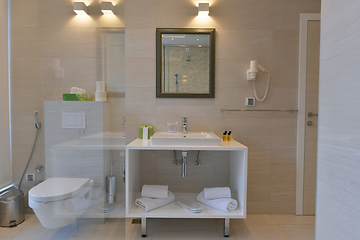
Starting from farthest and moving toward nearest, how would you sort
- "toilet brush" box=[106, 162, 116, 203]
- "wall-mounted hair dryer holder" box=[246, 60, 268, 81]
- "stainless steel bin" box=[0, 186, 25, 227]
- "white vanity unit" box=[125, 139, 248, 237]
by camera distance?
"wall-mounted hair dryer holder" box=[246, 60, 268, 81] < "white vanity unit" box=[125, 139, 248, 237] < "toilet brush" box=[106, 162, 116, 203] < "stainless steel bin" box=[0, 186, 25, 227]

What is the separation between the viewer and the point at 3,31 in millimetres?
741

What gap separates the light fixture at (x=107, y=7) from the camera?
103 cm

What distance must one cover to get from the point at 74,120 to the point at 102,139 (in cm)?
22

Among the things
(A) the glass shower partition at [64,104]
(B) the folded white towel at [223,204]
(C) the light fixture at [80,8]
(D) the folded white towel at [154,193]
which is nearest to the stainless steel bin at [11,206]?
(A) the glass shower partition at [64,104]

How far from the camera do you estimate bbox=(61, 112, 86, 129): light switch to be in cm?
87

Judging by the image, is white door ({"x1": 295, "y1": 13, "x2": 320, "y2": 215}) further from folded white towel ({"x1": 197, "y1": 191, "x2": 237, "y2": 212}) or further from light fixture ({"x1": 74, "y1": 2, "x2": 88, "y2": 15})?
light fixture ({"x1": 74, "y1": 2, "x2": 88, "y2": 15})

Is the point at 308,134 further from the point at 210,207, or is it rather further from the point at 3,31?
the point at 3,31

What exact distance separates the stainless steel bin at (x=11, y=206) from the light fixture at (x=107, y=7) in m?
0.79

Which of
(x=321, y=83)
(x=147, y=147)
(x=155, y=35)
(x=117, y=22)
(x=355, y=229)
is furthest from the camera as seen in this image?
(x=155, y=35)

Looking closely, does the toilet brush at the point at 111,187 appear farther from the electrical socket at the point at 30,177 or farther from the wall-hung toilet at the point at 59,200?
the electrical socket at the point at 30,177

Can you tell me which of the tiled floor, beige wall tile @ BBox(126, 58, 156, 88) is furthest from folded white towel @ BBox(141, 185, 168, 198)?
beige wall tile @ BBox(126, 58, 156, 88)

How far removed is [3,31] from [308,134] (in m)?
2.54

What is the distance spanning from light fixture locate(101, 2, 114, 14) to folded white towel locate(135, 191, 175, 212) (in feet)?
→ 4.78

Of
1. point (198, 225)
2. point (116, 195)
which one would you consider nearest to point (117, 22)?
point (116, 195)
